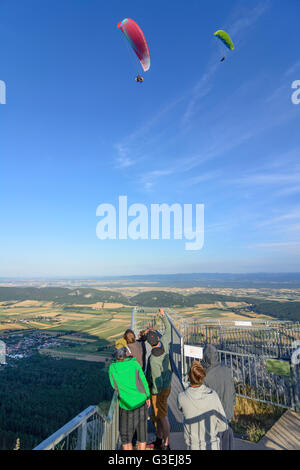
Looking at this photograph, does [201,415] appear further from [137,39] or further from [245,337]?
[137,39]

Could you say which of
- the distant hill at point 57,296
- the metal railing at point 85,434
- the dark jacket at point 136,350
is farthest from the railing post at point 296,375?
the distant hill at point 57,296

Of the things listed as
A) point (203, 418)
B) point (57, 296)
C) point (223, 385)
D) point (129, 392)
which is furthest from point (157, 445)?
point (57, 296)

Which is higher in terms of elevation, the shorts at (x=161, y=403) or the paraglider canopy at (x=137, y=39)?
the paraglider canopy at (x=137, y=39)

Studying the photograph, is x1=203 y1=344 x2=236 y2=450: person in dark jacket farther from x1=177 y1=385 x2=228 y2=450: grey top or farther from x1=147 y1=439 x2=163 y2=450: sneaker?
x1=147 y1=439 x2=163 y2=450: sneaker

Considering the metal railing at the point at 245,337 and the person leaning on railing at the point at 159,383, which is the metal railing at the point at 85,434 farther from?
the metal railing at the point at 245,337

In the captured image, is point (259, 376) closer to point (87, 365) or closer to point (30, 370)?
point (87, 365)

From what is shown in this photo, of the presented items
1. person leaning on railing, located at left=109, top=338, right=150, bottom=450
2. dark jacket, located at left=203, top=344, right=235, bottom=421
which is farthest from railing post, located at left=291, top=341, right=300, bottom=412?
person leaning on railing, located at left=109, top=338, right=150, bottom=450
